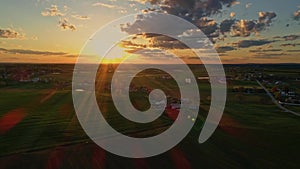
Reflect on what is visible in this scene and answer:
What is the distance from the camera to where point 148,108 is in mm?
56500

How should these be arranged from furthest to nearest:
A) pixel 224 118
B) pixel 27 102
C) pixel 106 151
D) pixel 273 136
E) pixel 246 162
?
1. pixel 27 102
2. pixel 224 118
3. pixel 273 136
4. pixel 106 151
5. pixel 246 162

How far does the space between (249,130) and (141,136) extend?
17.0 metres

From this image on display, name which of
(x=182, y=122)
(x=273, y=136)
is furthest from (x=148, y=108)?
(x=273, y=136)

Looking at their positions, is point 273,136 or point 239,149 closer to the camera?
point 239,149

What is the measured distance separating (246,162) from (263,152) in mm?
4407

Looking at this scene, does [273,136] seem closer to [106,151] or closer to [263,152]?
[263,152]

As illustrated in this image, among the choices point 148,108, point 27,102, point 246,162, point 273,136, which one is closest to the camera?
point 246,162

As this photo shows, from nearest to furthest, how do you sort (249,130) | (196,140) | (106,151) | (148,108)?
(106,151) → (196,140) → (249,130) → (148,108)

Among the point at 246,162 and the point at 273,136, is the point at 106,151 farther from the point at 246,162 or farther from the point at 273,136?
the point at 273,136

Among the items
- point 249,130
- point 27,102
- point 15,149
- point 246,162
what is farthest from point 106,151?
point 27,102

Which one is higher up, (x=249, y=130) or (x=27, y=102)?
(x=249, y=130)

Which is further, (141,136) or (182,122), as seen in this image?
(182,122)

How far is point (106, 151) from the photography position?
31281 millimetres

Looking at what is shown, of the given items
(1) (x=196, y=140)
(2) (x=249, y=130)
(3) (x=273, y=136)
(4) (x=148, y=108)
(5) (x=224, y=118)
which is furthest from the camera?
(4) (x=148, y=108)
